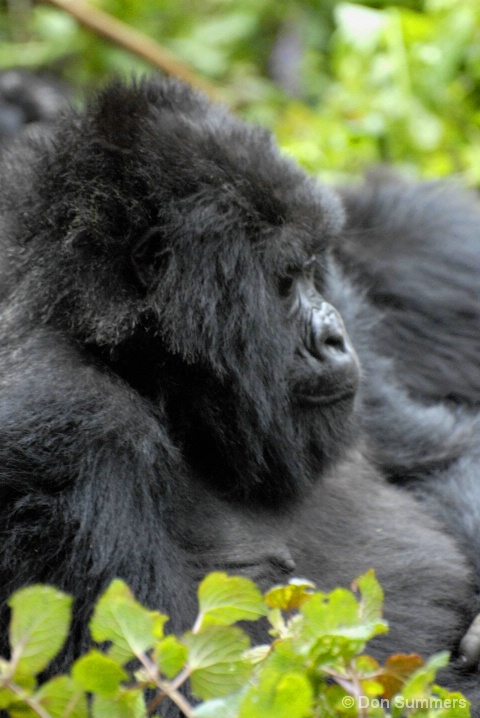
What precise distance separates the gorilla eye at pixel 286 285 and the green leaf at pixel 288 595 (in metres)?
1.05

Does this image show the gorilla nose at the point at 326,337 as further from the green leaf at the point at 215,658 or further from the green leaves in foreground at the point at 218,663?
the green leaf at the point at 215,658

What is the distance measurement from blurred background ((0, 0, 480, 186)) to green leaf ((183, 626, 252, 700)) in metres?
2.95

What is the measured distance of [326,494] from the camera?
302 centimetres

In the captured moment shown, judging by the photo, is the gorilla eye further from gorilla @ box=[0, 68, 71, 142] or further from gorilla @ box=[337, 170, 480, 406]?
gorilla @ box=[0, 68, 71, 142]

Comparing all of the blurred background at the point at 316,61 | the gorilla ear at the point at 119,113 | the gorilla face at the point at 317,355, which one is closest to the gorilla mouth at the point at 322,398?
the gorilla face at the point at 317,355

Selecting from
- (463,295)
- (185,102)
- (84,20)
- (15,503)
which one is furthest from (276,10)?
(15,503)

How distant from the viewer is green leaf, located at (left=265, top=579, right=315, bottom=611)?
1.80 metres

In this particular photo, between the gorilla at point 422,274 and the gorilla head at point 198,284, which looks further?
the gorilla at point 422,274

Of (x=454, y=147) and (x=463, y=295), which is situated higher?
(x=454, y=147)

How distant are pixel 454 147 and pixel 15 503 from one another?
398 centimetres

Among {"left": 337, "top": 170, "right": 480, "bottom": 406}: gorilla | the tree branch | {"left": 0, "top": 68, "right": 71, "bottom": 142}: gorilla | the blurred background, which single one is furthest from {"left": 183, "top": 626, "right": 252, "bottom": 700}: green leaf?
{"left": 0, "top": 68, "right": 71, "bottom": 142}: gorilla

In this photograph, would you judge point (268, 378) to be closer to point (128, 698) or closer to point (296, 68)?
point (128, 698)

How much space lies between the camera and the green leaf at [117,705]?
1521 mm

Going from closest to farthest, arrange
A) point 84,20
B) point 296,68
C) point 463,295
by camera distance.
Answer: point 463,295, point 84,20, point 296,68
